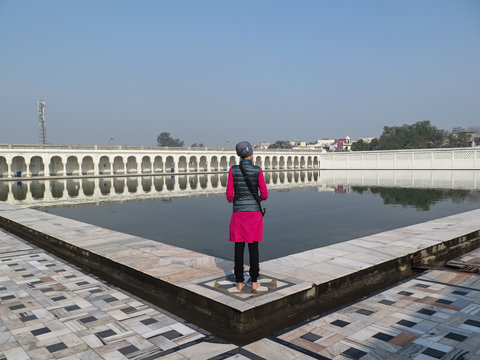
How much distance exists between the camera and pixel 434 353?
334cm

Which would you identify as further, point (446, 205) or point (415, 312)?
point (446, 205)

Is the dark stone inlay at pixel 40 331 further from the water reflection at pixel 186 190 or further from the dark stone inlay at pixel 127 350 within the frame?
the water reflection at pixel 186 190

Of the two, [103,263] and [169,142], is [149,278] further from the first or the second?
[169,142]

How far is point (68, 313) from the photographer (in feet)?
14.5

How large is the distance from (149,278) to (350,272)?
2.78m

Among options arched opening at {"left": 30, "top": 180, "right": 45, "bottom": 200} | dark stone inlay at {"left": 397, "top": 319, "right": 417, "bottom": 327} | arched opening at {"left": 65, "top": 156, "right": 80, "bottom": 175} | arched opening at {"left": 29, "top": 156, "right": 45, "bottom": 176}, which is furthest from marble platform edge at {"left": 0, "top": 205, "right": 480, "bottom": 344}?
arched opening at {"left": 65, "top": 156, "right": 80, "bottom": 175}

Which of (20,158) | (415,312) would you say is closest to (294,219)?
(415,312)

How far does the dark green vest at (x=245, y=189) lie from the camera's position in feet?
14.8

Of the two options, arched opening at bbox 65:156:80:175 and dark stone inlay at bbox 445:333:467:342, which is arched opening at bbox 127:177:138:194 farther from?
dark stone inlay at bbox 445:333:467:342

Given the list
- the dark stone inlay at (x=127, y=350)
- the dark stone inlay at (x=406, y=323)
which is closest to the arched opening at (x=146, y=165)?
the dark stone inlay at (x=127, y=350)

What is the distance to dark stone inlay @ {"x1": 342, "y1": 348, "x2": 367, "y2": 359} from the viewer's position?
331 cm

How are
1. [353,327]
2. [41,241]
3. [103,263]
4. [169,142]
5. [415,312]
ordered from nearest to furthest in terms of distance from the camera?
1. [353,327]
2. [415,312]
3. [103,263]
4. [41,241]
5. [169,142]

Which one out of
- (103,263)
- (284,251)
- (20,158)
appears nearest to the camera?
(103,263)

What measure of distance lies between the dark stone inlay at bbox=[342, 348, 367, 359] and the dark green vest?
1.82 m
